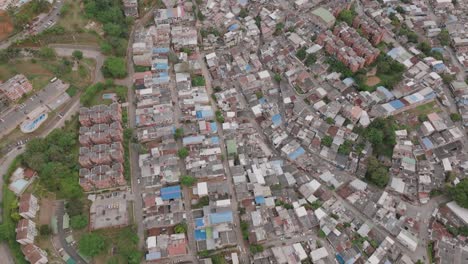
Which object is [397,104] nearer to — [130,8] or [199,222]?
[199,222]

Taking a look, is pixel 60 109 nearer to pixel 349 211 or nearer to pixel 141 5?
pixel 141 5

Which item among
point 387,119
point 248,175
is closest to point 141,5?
point 248,175

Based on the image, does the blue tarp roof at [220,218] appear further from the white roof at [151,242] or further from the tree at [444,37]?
the tree at [444,37]

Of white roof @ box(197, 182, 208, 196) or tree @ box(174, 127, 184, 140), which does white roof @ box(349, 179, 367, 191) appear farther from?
tree @ box(174, 127, 184, 140)

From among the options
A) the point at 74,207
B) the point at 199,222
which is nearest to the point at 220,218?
the point at 199,222

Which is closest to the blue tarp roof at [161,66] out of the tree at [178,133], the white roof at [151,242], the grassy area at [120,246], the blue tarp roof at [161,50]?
the blue tarp roof at [161,50]

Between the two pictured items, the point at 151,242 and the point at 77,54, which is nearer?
the point at 151,242

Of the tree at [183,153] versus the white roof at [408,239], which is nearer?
the white roof at [408,239]
